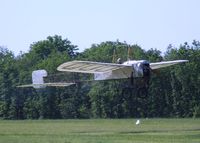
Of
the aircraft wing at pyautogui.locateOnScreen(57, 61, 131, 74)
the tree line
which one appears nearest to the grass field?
the aircraft wing at pyautogui.locateOnScreen(57, 61, 131, 74)

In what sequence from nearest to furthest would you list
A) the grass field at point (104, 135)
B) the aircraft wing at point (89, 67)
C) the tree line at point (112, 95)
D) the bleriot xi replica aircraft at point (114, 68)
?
the grass field at point (104, 135), the aircraft wing at point (89, 67), the bleriot xi replica aircraft at point (114, 68), the tree line at point (112, 95)

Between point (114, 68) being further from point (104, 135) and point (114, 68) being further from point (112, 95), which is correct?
point (112, 95)

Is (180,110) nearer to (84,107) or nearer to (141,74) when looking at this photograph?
(84,107)

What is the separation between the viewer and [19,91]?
305 feet

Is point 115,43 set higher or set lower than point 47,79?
higher

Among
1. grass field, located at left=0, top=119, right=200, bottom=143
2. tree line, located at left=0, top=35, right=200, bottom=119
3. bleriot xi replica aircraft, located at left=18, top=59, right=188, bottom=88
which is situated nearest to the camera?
grass field, located at left=0, top=119, right=200, bottom=143

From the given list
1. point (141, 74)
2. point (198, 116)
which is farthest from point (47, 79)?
point (198, 116)

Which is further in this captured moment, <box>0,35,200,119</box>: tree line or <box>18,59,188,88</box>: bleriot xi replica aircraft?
<box>0,35,200,119</box>: tree line

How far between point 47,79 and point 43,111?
2873cm

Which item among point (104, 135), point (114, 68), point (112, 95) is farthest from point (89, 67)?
point (112, 95)

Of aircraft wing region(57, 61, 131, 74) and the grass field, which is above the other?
aircraft wing region(57, 61, 131, 74)

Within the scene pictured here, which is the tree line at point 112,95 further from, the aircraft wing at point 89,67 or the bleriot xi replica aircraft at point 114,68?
the aircraft wing at point 89,67

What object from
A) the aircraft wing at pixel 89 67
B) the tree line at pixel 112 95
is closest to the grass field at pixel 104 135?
the aircraft wing at pixel 89 67

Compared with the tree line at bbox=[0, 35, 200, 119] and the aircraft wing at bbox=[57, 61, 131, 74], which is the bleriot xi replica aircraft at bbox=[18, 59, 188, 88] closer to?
the aircraft wing at bbox=[57, 61, 131, 74]
